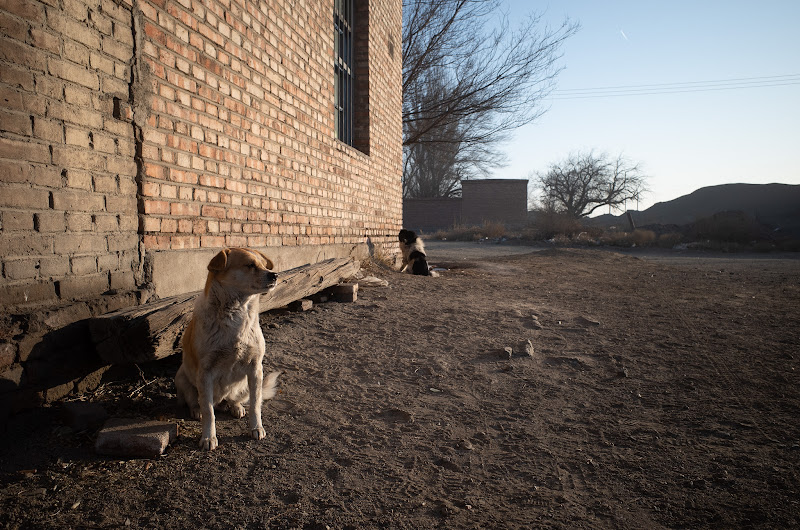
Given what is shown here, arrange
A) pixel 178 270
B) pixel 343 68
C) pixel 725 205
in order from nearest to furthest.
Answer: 1. pixel 178 270
2. pixel 343 68
3. pixel 725 205

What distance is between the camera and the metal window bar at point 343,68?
643 cm

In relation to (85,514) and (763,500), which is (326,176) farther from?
(763,500)

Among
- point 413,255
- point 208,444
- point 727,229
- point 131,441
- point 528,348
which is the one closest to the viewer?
point 131,441

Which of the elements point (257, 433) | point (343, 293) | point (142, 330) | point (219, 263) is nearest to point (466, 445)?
point (257, 433)

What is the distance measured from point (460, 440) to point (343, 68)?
19.5ft

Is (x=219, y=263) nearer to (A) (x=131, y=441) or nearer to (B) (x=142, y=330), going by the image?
(B) (x=142, y=330)

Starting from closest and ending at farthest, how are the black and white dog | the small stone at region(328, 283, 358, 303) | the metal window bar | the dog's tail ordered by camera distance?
the dog's tail, the small stone at region(328, 283, 358, 303), the metal window bar, the black and white dog

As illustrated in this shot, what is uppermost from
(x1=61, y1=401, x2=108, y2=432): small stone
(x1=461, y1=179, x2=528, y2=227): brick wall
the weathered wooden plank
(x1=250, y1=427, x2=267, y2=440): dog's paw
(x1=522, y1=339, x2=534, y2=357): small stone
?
(x1=461, y1=179, x2=528, y2=227): brick wall

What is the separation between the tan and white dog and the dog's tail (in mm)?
249

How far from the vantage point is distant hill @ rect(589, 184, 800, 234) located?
29.2 metres

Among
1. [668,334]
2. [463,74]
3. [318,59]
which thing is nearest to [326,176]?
[318,59]

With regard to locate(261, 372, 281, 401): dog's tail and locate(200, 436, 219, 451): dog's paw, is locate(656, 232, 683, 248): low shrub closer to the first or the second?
locate(261, 372, 281, 401): dog's tail

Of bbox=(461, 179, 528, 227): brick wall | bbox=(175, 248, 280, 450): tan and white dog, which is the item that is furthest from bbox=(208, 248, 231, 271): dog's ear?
bbox=(461, 179, 528, 227): brick wall

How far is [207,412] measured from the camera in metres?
2.11
